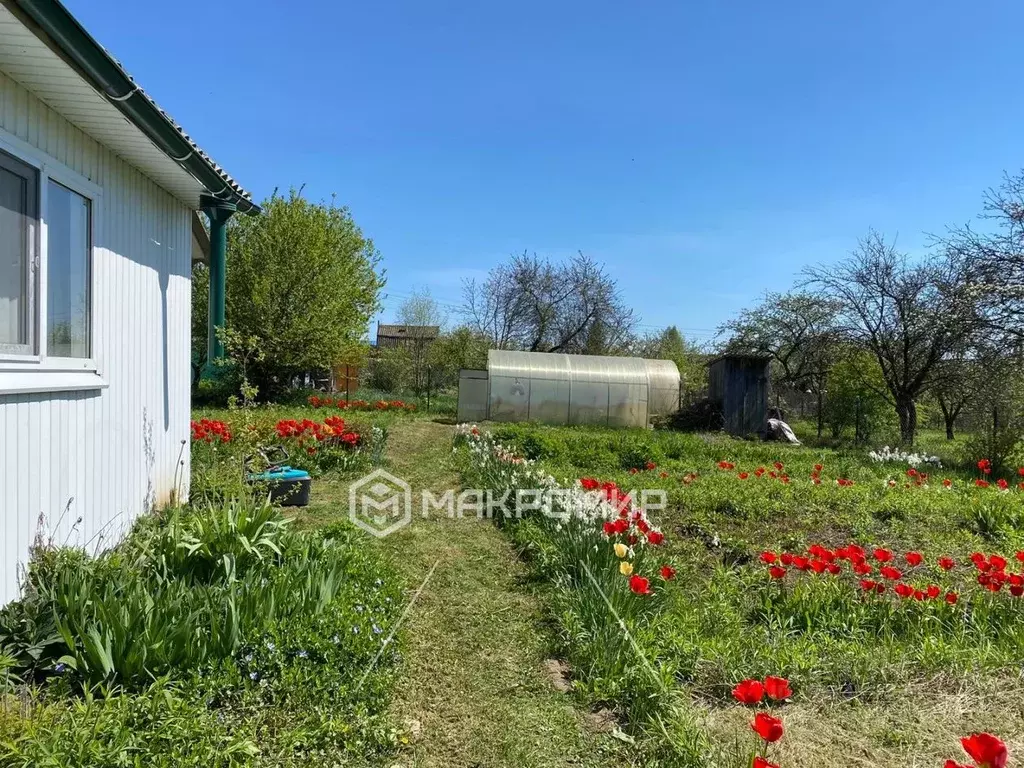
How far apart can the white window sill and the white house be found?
1 centimetres

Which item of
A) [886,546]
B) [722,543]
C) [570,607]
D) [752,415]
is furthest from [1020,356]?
[570,607]

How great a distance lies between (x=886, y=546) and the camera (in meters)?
5.25

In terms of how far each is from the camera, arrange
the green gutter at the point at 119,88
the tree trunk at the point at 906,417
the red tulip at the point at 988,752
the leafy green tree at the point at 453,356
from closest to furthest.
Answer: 1. the red tulip at the point at 988,752
2. the green gutter at the point at 119,88
3. the tree trunk at the point at 906,417
4. the leafy green tree at the point at 453,356

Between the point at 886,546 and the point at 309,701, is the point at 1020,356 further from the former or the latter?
the point at 309,701

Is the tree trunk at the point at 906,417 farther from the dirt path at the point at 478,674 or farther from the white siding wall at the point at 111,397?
the white siding wall at the point at 111,397

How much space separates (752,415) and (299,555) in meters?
15.9

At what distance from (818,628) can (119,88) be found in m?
4.91

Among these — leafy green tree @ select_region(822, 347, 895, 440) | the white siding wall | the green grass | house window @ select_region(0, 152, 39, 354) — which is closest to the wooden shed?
leafy green tree @ select_region(822, 347, 895, 440)

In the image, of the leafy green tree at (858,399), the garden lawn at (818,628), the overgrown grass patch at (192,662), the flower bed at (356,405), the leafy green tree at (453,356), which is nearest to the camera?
the overgrown grass patch at (192,662)

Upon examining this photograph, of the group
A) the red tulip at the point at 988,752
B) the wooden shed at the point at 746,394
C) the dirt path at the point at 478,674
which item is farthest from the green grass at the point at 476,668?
the wooden shed at the point at 746,394

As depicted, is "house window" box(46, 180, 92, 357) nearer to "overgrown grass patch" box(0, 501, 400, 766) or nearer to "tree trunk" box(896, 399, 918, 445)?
"overgrown grass patch" box(0, 501, 400, 766)

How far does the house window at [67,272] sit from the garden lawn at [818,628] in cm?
337

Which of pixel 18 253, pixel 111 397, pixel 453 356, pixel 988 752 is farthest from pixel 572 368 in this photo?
pixel 988 752

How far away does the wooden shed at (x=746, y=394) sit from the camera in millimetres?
17641
